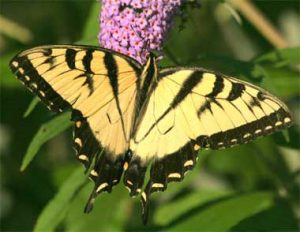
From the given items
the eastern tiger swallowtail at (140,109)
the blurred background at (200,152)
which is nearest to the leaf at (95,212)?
the blurred background at (200,152)

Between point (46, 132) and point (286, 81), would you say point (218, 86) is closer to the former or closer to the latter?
point (46, 132)

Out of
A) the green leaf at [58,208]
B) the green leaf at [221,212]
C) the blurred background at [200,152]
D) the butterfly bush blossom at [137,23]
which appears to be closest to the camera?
the butterfly bush blossom at [137,23]

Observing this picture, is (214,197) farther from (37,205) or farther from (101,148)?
(37,205)

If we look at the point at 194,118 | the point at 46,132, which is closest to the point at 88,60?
the point at 46,132

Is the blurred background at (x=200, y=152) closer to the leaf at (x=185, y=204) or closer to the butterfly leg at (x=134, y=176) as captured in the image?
the leaf at (x=185, y=204)

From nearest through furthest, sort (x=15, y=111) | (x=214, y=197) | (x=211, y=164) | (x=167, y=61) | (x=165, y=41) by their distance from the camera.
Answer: (x=165, y=41) → (x=167, y=61) → (x=214, y=197) → (x=211, y=164) → (x=15, y=111)

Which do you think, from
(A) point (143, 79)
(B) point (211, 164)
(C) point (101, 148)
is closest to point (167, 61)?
(A) point (143, 79)
